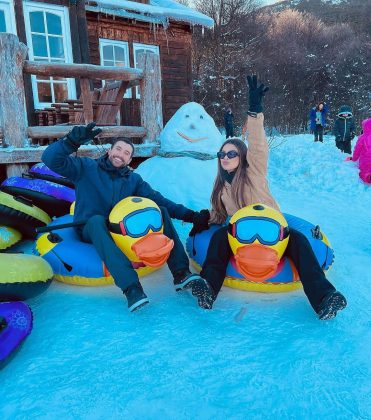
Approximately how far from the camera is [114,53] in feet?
30.0

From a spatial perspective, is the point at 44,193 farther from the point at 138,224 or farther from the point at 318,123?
the point at 318,123

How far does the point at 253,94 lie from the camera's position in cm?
281

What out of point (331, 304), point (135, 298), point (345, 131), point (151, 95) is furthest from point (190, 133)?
point (345, 131)

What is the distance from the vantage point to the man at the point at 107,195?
2430 millimetres

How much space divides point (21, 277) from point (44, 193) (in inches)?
76.2

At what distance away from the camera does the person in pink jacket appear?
610cm

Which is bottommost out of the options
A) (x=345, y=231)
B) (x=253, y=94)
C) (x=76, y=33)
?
(x=345, y=231)

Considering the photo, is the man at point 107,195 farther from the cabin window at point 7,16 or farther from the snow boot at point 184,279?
the cabin window at point 7,16

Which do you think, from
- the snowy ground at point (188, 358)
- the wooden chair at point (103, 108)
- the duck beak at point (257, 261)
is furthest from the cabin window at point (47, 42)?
the duck beak at point (257, 261)

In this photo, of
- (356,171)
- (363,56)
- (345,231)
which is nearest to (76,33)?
(356,171)

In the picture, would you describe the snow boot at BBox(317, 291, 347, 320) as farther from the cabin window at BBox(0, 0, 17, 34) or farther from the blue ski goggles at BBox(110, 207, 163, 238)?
the cabin window at BBox(0, 0, 17, 34)

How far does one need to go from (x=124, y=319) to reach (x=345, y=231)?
284 cm

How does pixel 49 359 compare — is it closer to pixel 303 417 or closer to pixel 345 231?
pixel 303 417

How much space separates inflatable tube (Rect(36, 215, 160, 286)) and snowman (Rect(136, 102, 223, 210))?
2267mm
